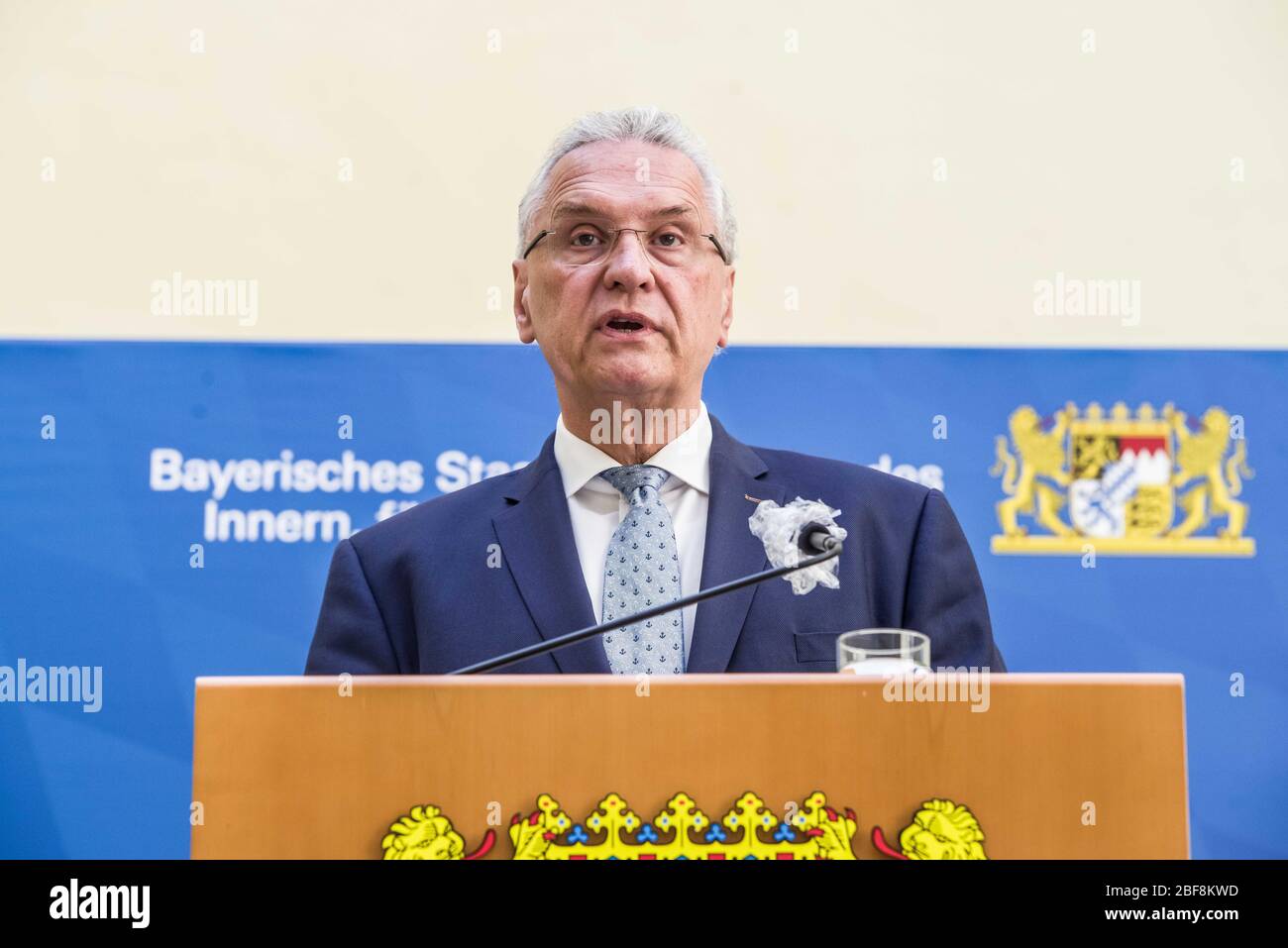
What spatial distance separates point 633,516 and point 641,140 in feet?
2.15

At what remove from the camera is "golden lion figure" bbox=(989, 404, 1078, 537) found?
2.94m

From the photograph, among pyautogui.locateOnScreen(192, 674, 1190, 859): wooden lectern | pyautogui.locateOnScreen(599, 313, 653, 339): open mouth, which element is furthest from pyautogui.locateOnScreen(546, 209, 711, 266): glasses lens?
pyautogui.locateOnScreen(192, 674, 1190, 859): wooden lectern

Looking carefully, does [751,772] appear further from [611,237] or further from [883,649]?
[611,237]

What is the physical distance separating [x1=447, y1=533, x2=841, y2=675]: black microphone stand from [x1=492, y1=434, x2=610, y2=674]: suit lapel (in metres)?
0.37

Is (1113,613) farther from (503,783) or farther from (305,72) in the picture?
(305,72)

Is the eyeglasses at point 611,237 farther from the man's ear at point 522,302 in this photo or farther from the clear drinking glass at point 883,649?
the clear drinking glass at point 883,649

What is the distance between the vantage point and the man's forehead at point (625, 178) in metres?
2.15

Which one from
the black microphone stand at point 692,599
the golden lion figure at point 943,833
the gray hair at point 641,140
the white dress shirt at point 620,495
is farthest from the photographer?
the gray hair at point 641,140

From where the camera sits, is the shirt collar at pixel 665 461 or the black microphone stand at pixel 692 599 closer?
the black microphone stand at pixel 692 599

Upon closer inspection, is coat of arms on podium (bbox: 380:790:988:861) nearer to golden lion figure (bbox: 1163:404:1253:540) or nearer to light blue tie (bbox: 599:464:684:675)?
light blue tie (bbox: 599:464:684:675)

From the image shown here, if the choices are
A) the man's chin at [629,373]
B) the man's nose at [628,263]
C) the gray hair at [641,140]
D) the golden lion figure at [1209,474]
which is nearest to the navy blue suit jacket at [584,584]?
the man's chin at [629,373]

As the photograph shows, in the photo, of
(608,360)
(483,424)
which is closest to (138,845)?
(483,424)

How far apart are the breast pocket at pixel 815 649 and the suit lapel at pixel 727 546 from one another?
94 millimetres

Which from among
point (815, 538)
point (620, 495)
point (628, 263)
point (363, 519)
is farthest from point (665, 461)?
point (363, 519)
